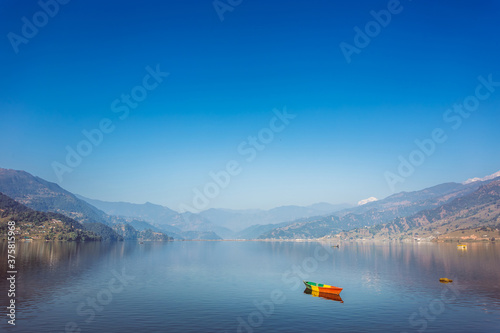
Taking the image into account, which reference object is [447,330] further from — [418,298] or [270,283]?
[270,283]

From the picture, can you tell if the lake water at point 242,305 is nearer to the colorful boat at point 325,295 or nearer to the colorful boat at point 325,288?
the colorful boat at point 325,295

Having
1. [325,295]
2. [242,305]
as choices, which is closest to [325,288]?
[325,295]

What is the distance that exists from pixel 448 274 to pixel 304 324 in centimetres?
9269

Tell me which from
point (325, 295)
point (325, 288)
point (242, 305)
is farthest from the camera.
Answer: point (325, 288)

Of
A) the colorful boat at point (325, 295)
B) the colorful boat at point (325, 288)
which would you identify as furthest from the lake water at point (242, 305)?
the colorful boat at point (325, 288)

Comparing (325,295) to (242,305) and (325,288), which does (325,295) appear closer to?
(325,288)

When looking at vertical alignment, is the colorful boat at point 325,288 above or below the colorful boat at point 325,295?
above

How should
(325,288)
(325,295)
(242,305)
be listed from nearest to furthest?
(242,305)
(325,295)
(325,288)

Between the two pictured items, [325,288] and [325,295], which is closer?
[325,295]

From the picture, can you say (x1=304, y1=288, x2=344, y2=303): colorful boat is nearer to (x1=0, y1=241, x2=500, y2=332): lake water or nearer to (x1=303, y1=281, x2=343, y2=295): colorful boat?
(x1=303, y1=281, x2=343, y2=295): colorful boat

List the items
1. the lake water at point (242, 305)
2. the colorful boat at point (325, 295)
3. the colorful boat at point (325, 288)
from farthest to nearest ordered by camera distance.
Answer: the colorful boat at point (325, 288) → the colorful boat at point (325, 295) → the lake water at point (242, 305)

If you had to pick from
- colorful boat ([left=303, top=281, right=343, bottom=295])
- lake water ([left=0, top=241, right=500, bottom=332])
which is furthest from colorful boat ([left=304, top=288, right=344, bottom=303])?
lake water ([left=0, top=241, right=500, bottom=332])

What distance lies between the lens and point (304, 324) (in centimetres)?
5675

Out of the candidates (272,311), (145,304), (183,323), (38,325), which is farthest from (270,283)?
(38,325)
